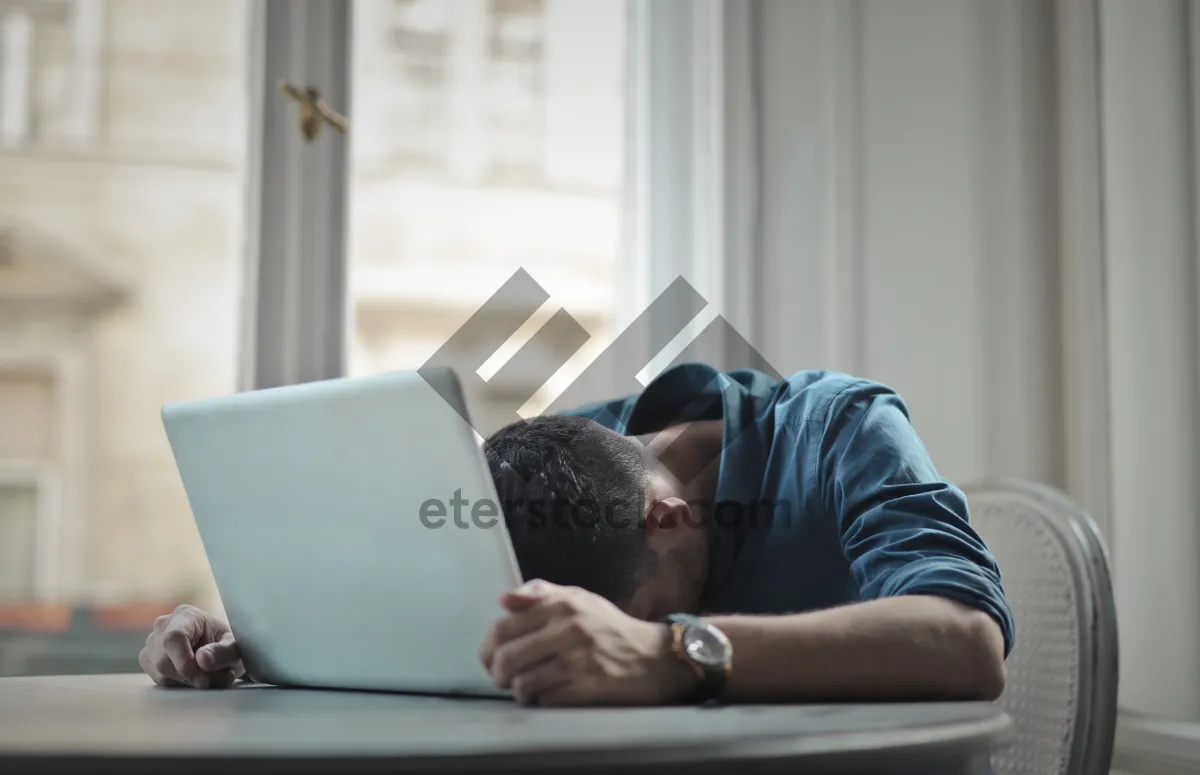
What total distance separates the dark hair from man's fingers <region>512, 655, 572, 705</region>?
246mm

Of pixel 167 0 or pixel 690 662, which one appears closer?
pixel 690 662

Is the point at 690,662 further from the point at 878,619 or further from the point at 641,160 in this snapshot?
the point at 641,160

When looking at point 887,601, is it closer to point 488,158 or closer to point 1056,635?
point 1056,635

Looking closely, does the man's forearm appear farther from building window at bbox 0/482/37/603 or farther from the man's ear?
building window at bbox 0/482/37/603

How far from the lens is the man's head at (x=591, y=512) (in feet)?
3.19

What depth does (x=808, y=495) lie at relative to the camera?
3.70ft

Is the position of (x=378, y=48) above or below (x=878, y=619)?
above

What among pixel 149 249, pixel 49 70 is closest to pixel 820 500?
pixel 149 249

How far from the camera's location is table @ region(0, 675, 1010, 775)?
51 centimetres

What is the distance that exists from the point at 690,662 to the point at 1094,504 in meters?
1.49

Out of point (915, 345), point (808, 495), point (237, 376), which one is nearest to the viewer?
point (808, 495)

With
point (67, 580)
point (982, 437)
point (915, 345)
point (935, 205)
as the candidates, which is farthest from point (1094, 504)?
point (67, 580)

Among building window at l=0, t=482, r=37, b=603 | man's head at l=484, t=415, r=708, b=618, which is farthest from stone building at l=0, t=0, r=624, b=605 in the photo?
man's head at l=484, t=415, r=708, b=618
